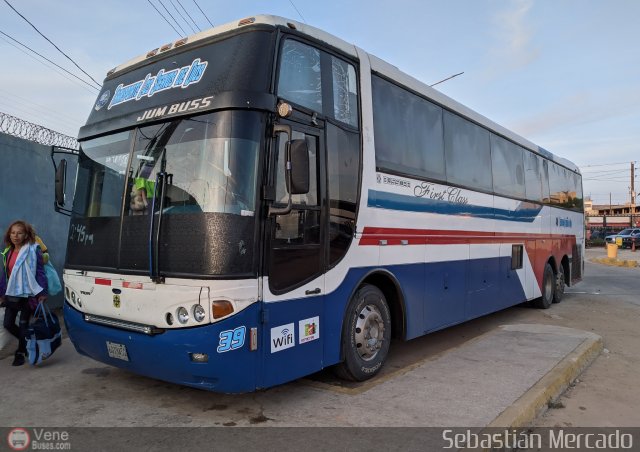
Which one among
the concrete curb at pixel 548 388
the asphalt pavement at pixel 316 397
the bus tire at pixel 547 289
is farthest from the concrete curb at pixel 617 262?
the asphalt pavement at pixel 316 397

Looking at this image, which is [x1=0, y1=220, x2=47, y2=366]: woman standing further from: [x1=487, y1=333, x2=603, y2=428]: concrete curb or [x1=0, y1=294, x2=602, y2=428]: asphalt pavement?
[x1=487, y1=333, x2=603, y2=428]: concrete curb

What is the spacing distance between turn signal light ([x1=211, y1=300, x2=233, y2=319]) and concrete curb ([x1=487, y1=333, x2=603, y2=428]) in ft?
7.63

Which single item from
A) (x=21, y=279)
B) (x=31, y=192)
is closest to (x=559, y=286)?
(x=21, y=279)

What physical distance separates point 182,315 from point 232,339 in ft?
1.52

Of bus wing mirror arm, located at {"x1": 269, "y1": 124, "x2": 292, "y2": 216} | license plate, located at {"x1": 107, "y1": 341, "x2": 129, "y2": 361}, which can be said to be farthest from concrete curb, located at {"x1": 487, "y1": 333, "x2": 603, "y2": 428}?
license plate, located at {"x1": 107, "y1": 341, "x2": 129, "y2": 361}

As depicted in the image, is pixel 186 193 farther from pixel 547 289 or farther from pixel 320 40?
pixel 547 289

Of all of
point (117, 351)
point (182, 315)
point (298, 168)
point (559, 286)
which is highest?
point (298, 168)

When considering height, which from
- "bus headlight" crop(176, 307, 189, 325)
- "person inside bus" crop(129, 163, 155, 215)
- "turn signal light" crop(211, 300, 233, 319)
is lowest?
"bus headlight" crop(176, 307, 189, 325)

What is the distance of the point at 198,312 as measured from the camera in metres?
3.88

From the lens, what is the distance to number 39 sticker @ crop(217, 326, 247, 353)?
383cm

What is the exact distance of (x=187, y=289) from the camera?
3.90 m

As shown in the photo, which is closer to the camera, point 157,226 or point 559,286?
point 157,226

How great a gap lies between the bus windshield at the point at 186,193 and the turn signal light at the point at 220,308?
0.23 meters

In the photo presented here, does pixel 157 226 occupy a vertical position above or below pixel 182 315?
above
